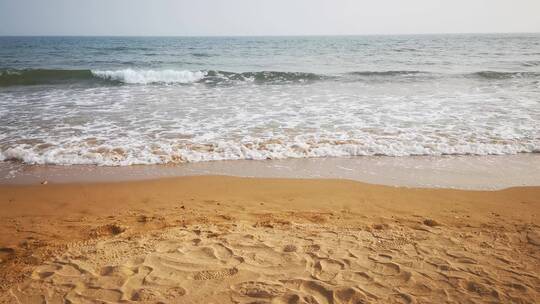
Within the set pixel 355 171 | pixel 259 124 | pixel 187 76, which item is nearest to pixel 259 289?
pixel 355 171

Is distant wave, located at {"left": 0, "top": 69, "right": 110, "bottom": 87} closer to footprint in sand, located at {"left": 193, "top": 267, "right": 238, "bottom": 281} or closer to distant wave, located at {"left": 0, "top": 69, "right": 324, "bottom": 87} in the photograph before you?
distant wave, located at {"left": 0, "top": 69, "right": 324, "bottom": 87}

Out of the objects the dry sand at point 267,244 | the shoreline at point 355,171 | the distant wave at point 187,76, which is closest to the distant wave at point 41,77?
the distant wave at point 187,76

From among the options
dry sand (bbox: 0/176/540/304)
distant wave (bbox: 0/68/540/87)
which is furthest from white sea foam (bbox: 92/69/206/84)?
dry sand (bbox: 0/176/540/304)

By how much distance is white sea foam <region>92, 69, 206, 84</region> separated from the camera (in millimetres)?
17844

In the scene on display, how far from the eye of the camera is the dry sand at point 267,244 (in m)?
2.88

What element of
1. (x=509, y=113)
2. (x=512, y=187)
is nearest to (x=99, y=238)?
(x=512, y=187)

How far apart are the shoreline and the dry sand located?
357 mm

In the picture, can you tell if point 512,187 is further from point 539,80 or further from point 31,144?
point 539,80

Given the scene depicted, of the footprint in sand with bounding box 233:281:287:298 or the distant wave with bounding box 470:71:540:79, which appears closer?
the footprint in sand with bounding box 233:281:287:298

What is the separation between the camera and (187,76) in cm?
1873

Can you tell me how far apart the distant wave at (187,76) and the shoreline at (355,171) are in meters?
11.8

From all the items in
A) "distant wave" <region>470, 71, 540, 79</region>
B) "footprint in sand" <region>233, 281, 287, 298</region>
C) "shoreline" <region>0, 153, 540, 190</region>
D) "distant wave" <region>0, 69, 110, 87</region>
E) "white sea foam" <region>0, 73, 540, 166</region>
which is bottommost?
"footprint in sand" <region>233, 281, 287, 298</region>

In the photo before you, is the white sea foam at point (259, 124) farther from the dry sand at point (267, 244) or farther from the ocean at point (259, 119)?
the dry sand at point (267, 244)

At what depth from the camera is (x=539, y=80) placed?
16969 millimetres
